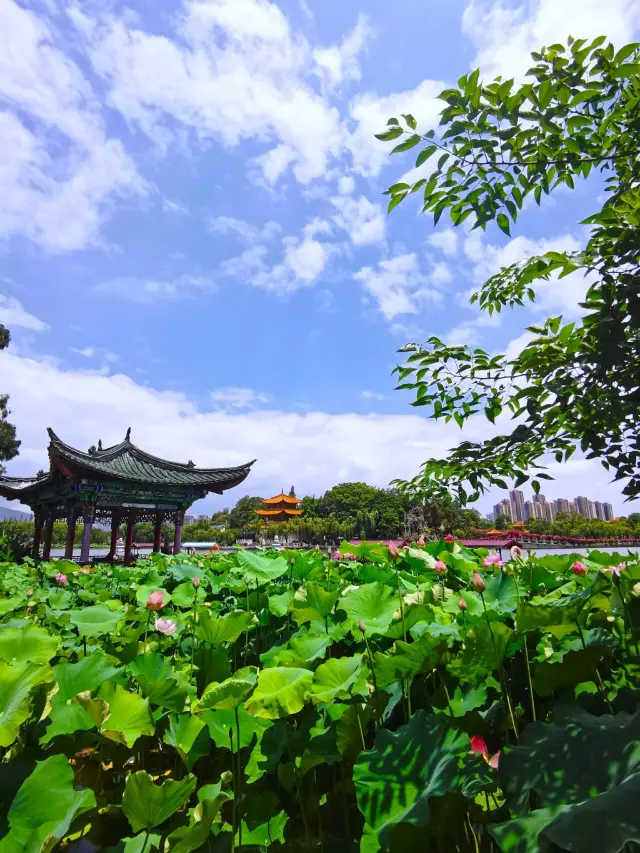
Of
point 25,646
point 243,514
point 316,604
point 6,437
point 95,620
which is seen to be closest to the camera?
point 25,646

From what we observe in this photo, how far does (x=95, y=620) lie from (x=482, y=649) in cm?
114

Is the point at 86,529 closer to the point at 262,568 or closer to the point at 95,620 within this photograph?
the point at 95,620

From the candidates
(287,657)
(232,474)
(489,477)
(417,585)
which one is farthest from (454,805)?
(232,474)

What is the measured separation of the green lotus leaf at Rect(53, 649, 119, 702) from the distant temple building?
34417 mm

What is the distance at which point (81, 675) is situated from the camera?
1.03 meters

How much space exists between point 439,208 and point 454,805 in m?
1.58

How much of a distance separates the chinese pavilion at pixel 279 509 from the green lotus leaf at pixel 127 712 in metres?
34.6

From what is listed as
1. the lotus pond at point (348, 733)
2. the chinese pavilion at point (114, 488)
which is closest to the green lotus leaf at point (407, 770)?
the lotus pond at point (348, 733)

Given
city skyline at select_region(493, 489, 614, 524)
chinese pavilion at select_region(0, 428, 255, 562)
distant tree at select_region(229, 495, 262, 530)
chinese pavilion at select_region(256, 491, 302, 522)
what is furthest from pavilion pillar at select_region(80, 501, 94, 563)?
city skyline at select_region(493, 489, 614, 524)

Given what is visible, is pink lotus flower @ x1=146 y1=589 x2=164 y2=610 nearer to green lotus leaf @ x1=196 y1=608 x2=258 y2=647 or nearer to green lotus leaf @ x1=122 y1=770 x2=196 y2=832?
green lotus leaf @ x1=196 y1=608 x2=258 y2=647

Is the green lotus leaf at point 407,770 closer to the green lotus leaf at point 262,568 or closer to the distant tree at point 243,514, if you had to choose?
the green lotus leaf at point 262,568

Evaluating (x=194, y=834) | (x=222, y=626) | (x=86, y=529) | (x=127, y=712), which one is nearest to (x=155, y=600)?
(x=222, y=626)

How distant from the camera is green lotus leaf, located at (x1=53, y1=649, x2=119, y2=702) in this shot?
100 cm

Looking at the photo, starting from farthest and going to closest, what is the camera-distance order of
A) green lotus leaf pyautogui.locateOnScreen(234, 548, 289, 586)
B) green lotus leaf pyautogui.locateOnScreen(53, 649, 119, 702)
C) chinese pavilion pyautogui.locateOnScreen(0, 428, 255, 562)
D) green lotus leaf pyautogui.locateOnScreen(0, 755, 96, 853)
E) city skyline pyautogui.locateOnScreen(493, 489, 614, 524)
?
city skyline pyautogui.locateOnScreen(493, 489, 614, 524)
chinese pavilion pyautogui.locateOnScreen(0, 428, 255, 562)
green lotus leaf pyautogui.locateOnScreen(234, 548, 289, 586)
green lotus leaf pyautogui.locateOnScreen(53, 649, 119, 702)
green lotus leaf pyautogui.locateOnScreen(0, 755, 96, 853)
